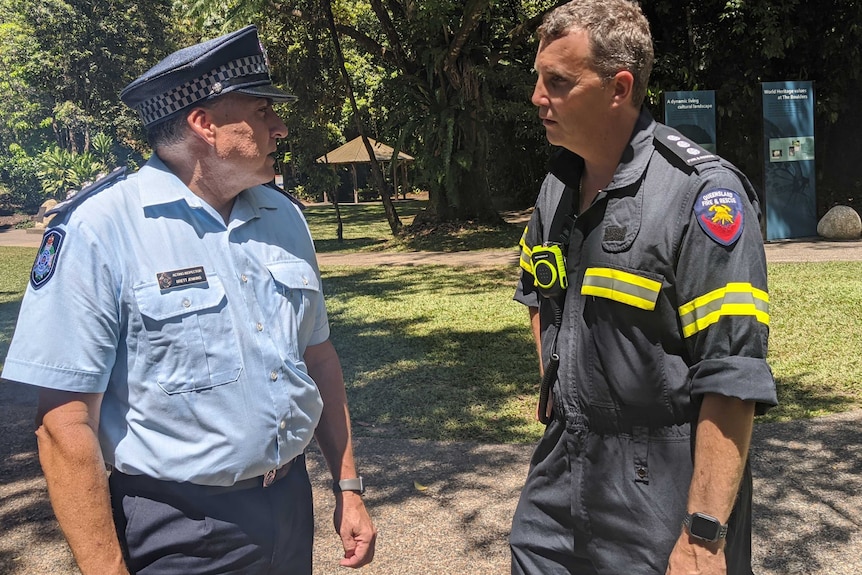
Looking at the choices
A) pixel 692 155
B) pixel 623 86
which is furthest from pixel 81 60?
pixel 692 155

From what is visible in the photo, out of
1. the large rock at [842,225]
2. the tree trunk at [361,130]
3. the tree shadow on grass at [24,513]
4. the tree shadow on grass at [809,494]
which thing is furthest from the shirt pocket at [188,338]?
the tree trunk at [361,130]

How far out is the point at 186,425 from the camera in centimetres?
200

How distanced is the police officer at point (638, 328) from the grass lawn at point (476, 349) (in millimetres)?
3360

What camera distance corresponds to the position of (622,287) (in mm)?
2010

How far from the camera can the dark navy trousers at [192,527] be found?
6.62 feet

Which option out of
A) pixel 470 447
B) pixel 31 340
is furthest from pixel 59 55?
pixel 31 340

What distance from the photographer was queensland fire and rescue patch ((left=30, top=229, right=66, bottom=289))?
1.90m

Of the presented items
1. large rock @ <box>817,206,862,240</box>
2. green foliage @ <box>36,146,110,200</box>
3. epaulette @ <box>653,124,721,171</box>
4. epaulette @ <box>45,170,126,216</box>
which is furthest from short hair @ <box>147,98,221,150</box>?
green foliage @ <box>36,146,110,200</box>

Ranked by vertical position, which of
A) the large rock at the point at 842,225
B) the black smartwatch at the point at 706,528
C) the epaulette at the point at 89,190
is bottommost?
the large rock at the point at 842,225

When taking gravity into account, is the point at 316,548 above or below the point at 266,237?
below

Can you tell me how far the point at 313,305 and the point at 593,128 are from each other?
896 mm

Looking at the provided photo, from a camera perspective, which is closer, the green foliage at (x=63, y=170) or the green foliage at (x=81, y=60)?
the green foliage at (x=63, y=170)

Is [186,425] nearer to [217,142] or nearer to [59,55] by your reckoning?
[217,142]

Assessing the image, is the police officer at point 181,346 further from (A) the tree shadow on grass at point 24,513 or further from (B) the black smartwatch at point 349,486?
(A) the tree shadow on grass at point 24,513
